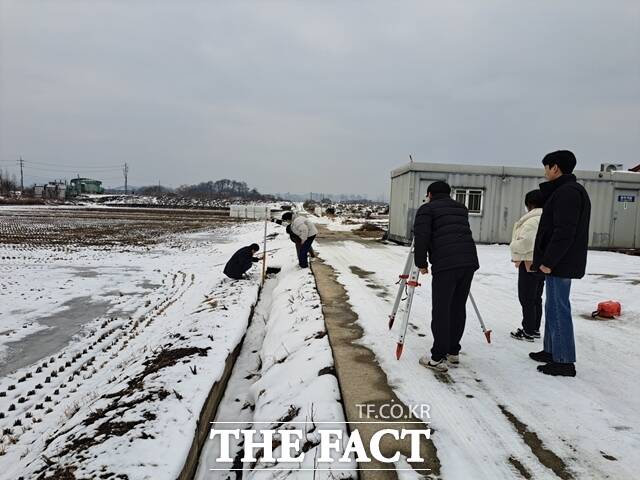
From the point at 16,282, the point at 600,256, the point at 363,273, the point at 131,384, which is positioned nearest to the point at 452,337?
the point at 131,384

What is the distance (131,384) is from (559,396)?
173 inches

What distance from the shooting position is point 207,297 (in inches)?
360

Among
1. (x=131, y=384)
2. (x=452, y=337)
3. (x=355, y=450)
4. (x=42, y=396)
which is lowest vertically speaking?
(x=42, y=396)

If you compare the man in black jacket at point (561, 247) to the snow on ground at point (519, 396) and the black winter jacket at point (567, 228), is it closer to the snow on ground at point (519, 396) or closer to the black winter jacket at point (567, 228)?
the black winter jacket at point (567, 228)

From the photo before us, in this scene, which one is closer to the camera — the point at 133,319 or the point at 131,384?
the point at 131,384

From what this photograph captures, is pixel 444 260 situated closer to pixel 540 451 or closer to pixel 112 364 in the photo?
pixel 540 451

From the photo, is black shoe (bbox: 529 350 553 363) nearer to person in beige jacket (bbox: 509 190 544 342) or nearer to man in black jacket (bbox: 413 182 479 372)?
person in beige jacket (bbox: 509 190 544 342)

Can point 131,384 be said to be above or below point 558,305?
below

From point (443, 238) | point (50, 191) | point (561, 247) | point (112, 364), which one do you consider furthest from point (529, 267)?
point (50, 191)

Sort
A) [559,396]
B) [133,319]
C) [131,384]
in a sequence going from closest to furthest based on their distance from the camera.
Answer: [559,396], [131,384], [133,319]

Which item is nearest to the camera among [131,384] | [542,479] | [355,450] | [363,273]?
[542,479]

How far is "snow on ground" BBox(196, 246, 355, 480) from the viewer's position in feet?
10.6

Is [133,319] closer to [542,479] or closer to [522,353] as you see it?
[522,353]

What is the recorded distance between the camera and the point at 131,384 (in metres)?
4.76
